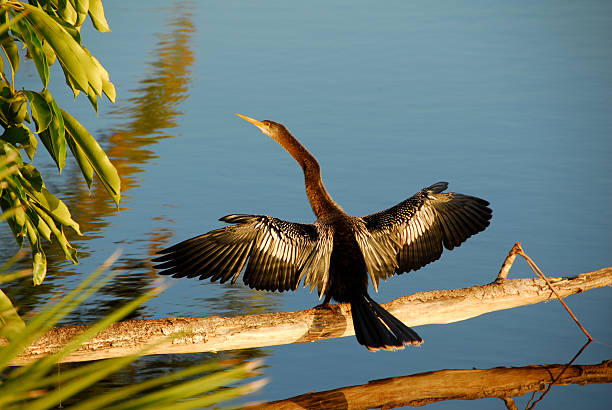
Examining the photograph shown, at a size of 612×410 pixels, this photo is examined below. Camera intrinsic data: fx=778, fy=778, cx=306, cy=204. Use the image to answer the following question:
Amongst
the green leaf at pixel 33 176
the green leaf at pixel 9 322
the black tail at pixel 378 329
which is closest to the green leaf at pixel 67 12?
the green leaf at pixel 33 176

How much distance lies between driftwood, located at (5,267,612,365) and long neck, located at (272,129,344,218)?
52 cm

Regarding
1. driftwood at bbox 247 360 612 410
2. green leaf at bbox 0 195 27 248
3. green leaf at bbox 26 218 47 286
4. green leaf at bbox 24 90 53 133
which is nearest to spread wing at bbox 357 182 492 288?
driftwood at bbox 247 360 612 410

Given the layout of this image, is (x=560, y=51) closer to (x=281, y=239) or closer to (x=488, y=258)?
(x=488, y=258)

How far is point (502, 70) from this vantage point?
9492 mm

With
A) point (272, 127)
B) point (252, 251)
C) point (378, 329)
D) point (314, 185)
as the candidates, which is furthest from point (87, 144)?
point (272, 127)

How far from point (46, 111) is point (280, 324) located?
1.62m

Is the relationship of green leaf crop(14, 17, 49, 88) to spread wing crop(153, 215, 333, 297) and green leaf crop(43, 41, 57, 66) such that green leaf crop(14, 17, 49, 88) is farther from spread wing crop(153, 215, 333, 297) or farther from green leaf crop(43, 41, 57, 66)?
spread wing crop(153, 215, 333, 297)

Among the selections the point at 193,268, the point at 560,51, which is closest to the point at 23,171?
the point at 193,268

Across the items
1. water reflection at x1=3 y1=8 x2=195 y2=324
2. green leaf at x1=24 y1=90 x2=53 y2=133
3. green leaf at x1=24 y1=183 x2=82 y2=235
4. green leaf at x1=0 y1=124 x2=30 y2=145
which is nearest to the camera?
green leaf at x1=24 y1=90 x2=53 y2=133

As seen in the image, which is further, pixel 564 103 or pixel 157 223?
pixel 564 103

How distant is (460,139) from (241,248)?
434 cm

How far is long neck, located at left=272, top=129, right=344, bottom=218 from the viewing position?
148 inches

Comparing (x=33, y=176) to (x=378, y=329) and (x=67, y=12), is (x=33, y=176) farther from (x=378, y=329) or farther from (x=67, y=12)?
(x=378, y=329)

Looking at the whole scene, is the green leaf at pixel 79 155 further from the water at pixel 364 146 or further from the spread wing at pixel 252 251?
the water at pixel 364 146
